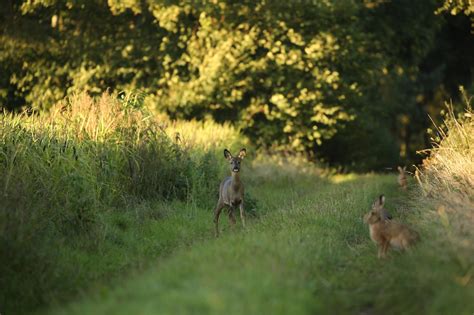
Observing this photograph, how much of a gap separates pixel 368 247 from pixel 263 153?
1569cm

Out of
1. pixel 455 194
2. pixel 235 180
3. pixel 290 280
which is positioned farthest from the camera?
pixel 235 180

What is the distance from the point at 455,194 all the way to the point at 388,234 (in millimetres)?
1713

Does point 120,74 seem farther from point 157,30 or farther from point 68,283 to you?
point 68,283

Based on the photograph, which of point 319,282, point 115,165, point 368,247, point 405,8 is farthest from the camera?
point 405,8

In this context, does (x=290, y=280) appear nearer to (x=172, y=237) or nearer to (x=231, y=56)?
(x=172, y=237)

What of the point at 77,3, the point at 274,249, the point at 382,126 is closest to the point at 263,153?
the point at 77,3

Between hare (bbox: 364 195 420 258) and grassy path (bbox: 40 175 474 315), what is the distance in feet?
0.60

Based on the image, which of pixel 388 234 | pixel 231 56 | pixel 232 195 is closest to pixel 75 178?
pixel 232 195

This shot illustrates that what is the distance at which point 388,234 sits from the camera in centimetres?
988

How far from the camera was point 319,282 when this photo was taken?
823cm

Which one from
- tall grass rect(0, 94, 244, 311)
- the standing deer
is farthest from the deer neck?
tall grass rect(0, 94, 244, 311)

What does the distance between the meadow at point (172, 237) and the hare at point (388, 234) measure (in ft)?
0.60

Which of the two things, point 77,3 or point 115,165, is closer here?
Result: point 115,165

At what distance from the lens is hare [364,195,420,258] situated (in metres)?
9.63
